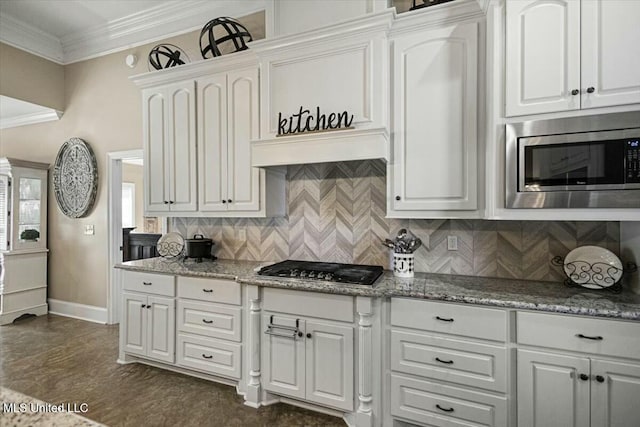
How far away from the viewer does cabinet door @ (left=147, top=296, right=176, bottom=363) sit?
2.80 meters

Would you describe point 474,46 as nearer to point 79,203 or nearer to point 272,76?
point 272,76

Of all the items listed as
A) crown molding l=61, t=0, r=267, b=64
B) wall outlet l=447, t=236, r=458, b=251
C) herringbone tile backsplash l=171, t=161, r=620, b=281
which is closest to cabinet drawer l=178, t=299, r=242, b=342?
herringbone tile backsplash l=171, t=161, r=620, b=281

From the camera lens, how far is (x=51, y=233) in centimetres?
465

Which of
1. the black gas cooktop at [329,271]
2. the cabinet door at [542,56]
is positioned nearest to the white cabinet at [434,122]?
the cabinet door at [542,56]

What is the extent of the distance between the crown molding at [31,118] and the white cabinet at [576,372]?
5760mm

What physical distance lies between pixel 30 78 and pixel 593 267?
6.06m

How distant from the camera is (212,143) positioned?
302 centimetres

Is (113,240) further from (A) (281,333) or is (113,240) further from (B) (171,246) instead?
(A) (281,333)

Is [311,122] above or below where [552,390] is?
above

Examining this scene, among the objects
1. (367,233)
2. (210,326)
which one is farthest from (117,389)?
(367,233)

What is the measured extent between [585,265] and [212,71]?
3153 mm

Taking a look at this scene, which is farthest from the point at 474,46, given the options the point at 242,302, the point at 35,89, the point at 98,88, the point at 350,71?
the point at 35,89

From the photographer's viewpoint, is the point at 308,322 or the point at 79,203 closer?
the point at 308,322

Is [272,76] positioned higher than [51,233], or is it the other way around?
[272,76]
